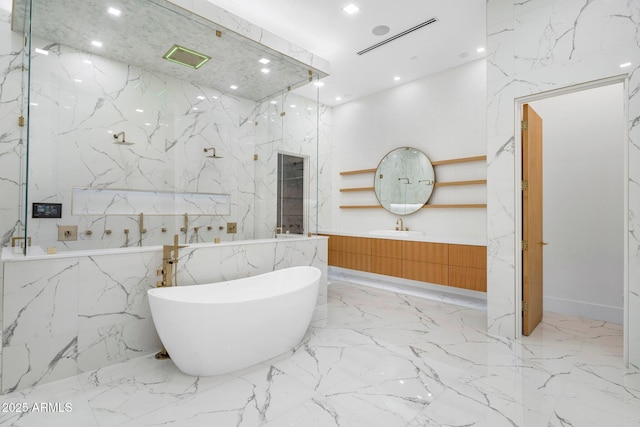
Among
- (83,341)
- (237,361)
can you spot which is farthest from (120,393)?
(237,361)

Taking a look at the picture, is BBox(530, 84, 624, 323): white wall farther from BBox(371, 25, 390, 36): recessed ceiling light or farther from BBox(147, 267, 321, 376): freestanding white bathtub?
BBox(147, 267, 321, 376): freestanding white bathtub

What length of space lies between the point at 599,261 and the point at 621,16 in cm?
241

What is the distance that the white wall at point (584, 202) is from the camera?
10.8ft

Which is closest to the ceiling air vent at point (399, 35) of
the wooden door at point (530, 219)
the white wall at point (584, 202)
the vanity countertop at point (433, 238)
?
the wooden door at point (530, 219)

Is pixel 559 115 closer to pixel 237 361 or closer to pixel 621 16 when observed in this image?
pixel 621 16

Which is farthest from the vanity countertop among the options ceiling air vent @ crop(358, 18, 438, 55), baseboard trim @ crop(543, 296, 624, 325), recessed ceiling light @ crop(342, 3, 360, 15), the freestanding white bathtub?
recessed ceiling light @ crop(342, 3, 360, 15)

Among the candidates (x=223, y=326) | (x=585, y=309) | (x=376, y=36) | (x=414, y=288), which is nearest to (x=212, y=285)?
(x=223, y=326)

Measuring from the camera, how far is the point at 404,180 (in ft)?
15.7

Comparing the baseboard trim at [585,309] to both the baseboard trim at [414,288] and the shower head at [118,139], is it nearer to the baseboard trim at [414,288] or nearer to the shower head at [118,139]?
the baseboard trim at [414,288]

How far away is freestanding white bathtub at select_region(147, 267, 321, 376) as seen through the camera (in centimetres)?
204

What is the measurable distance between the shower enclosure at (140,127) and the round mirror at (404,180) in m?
1.76

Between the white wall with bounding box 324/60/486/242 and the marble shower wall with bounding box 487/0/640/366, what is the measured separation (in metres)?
0.83

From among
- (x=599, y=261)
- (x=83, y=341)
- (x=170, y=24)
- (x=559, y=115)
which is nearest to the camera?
(x=83, y=341)

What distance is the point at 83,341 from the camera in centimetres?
217
